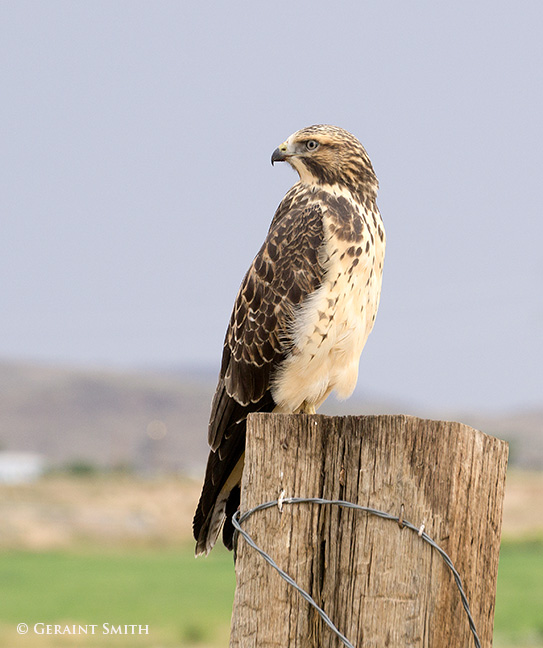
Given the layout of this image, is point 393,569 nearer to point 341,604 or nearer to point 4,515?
point 341,604

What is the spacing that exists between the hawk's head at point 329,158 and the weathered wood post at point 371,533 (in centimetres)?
207

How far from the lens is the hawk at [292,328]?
4156 mm

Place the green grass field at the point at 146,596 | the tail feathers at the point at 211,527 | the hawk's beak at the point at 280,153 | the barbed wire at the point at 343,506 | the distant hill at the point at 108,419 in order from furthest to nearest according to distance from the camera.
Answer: the distant hill at the point at 108,419
the green grass field at the point at 146,596
the hawk's beak at the point at 280,153
the tail feathers at the point at 211,527
the barbed wire at the point at 343,506

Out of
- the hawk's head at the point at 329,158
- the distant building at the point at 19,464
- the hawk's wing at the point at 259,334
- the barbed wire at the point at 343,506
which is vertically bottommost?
the barbed wire at the point at 343,506

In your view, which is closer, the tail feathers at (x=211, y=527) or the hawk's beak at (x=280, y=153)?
the tail feathers at (x=211, y=527)

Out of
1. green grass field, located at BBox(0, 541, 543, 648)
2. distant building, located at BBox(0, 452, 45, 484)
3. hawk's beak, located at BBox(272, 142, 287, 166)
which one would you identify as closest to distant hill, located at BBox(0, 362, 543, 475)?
distant building, located at BBox(0, 452, 45, 484)

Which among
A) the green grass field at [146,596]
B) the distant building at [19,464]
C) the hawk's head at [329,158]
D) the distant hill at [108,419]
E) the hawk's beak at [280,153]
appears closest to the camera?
the hawk's head at [329,158]

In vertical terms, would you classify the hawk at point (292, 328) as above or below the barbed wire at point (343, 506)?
above

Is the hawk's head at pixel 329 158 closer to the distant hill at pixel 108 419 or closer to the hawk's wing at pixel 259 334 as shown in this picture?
the hawk's wing at pixel 259 334

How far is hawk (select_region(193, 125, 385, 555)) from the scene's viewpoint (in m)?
4.16

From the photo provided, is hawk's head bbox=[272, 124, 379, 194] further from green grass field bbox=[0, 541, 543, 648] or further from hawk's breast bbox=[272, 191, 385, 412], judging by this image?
green grass field bbox=[0, 541, 543, 648]

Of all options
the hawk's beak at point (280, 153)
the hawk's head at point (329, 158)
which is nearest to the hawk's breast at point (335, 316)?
the hawk's head at point (329, 158)

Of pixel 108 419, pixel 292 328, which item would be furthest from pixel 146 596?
pixel 108 419

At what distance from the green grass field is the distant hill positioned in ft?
235
